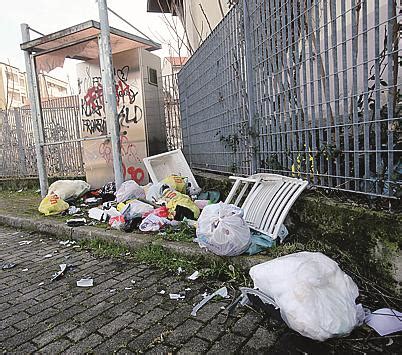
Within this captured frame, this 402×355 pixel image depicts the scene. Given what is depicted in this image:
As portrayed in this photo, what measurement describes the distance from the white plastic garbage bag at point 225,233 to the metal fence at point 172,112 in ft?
14.7

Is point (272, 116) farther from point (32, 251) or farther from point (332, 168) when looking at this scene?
point (32, 251)

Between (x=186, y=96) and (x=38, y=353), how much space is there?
16.9 feet

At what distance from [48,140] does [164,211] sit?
5.94m

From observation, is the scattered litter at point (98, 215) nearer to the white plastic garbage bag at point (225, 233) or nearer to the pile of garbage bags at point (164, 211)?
the pile of garbage bags at point (164, 211)

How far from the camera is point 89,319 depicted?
2.21m

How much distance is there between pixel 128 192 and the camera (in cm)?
474

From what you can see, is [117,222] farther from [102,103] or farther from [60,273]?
[102,103]

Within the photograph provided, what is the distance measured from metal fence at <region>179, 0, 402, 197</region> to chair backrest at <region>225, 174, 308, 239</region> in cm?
13

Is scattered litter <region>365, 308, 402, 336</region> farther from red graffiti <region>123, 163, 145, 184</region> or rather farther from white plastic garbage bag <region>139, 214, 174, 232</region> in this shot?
red graffiti <region>123, 163, 145, 184</region>

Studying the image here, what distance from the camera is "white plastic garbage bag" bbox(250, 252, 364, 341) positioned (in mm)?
1719

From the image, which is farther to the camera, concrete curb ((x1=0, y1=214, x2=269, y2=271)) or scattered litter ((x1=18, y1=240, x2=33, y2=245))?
scattered litter ((x1=18, y1=240, x2=33, y2=245))

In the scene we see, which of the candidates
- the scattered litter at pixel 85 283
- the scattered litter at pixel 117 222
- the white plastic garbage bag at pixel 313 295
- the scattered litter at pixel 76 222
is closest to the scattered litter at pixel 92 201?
the scattered litter at pixel 76 222

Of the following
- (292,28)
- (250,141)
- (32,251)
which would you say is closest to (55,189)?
(32,251)

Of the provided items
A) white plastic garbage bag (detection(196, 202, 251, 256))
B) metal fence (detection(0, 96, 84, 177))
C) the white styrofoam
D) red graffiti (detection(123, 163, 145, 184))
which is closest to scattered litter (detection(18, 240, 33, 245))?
the white styrofoam
